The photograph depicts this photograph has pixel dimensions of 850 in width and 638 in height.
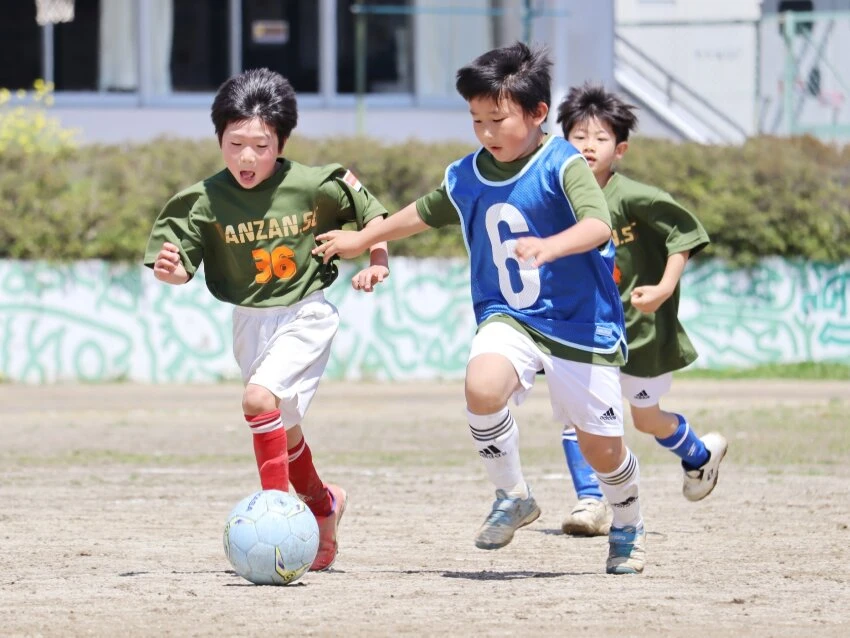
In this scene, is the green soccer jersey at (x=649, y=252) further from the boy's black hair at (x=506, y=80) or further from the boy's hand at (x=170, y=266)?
the boy's hand at (x=170, y=266)

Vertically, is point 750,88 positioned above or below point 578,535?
above

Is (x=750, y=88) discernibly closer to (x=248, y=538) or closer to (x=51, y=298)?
(x=51, y=298)

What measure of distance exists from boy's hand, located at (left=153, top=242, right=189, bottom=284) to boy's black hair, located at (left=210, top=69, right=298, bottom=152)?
55 centimetres

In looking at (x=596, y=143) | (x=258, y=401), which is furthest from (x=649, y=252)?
(x=258, y=401)

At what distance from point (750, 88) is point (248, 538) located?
1806 cm

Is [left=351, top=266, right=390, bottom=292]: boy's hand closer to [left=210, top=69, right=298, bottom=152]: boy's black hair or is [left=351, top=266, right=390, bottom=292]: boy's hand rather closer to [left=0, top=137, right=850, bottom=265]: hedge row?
[left=210, top=69, right=298, bottom=152]: boy's black hair

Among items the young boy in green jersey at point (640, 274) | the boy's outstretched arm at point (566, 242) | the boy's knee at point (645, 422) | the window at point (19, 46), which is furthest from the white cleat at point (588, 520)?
the window at point (19, 46)

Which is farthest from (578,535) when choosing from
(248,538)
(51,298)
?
(51,298)

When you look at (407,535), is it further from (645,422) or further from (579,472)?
(645,422)

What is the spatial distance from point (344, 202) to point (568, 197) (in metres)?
1.22

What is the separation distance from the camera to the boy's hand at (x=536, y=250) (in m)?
5.54

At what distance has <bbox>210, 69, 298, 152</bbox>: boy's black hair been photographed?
6.58 metres

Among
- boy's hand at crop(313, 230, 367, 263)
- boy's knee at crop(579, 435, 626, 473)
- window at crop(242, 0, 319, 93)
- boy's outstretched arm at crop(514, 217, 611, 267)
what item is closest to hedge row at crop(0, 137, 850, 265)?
window at crop(242, 0, 319, 93)

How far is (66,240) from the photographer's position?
56.4ft
